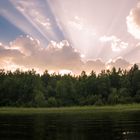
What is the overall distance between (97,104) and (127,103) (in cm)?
1343

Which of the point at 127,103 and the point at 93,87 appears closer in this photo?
the point at 127,103

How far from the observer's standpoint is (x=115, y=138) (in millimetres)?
32438

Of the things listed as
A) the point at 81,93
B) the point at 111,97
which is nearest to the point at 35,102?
the point at 81,93

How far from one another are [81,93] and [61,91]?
10.9 metres

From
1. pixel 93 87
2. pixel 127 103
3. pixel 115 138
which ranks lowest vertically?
pixel 115 138

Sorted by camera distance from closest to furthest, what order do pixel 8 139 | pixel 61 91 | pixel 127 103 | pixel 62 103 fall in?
1. pixel 8 139
2. pixel 127 103
3. pixel 62 103
4. pixel 61 91

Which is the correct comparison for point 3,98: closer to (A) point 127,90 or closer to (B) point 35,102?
(B) point 35,102

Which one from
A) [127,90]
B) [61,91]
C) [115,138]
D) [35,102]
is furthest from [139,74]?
[115,138]

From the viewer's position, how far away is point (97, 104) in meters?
167

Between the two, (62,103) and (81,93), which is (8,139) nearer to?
(62,103)

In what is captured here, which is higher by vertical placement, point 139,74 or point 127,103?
point 139,74

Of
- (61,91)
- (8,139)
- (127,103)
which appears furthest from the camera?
(61,91)

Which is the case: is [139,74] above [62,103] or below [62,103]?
above

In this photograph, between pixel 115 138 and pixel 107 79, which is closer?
pixel 115 138
